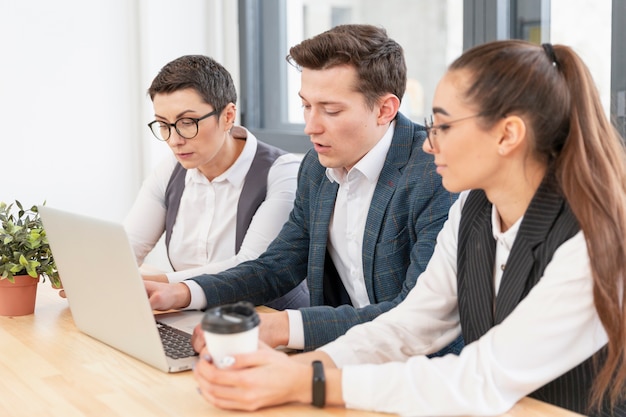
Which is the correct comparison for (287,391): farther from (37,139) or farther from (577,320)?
(37,139)

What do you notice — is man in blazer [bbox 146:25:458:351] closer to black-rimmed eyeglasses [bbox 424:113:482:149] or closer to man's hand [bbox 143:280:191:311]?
man's hand [bbox 143:280:191:311]

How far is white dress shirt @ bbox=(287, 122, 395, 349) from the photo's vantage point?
2.03 metres

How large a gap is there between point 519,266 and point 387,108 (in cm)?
75

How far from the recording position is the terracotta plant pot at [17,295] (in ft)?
6.28

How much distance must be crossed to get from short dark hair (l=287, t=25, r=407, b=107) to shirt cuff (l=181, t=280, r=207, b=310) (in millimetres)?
600

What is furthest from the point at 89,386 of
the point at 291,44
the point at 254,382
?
the point at 291,44

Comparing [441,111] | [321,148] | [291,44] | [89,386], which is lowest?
[89,386]

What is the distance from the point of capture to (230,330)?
3.91ft

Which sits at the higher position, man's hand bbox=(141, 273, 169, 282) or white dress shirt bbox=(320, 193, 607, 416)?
white dress shirt bbox=(320, 193, 607, 416)

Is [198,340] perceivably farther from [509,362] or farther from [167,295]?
[509,362]

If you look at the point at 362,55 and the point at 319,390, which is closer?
the point at 319,390

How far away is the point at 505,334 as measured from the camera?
4.20 ft

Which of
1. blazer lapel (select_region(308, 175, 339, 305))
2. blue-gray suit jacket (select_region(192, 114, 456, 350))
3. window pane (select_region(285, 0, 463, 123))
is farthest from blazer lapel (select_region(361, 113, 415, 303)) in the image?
window pane (select_region(285, 0, 463, 123))

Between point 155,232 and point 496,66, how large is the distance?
1.53m
